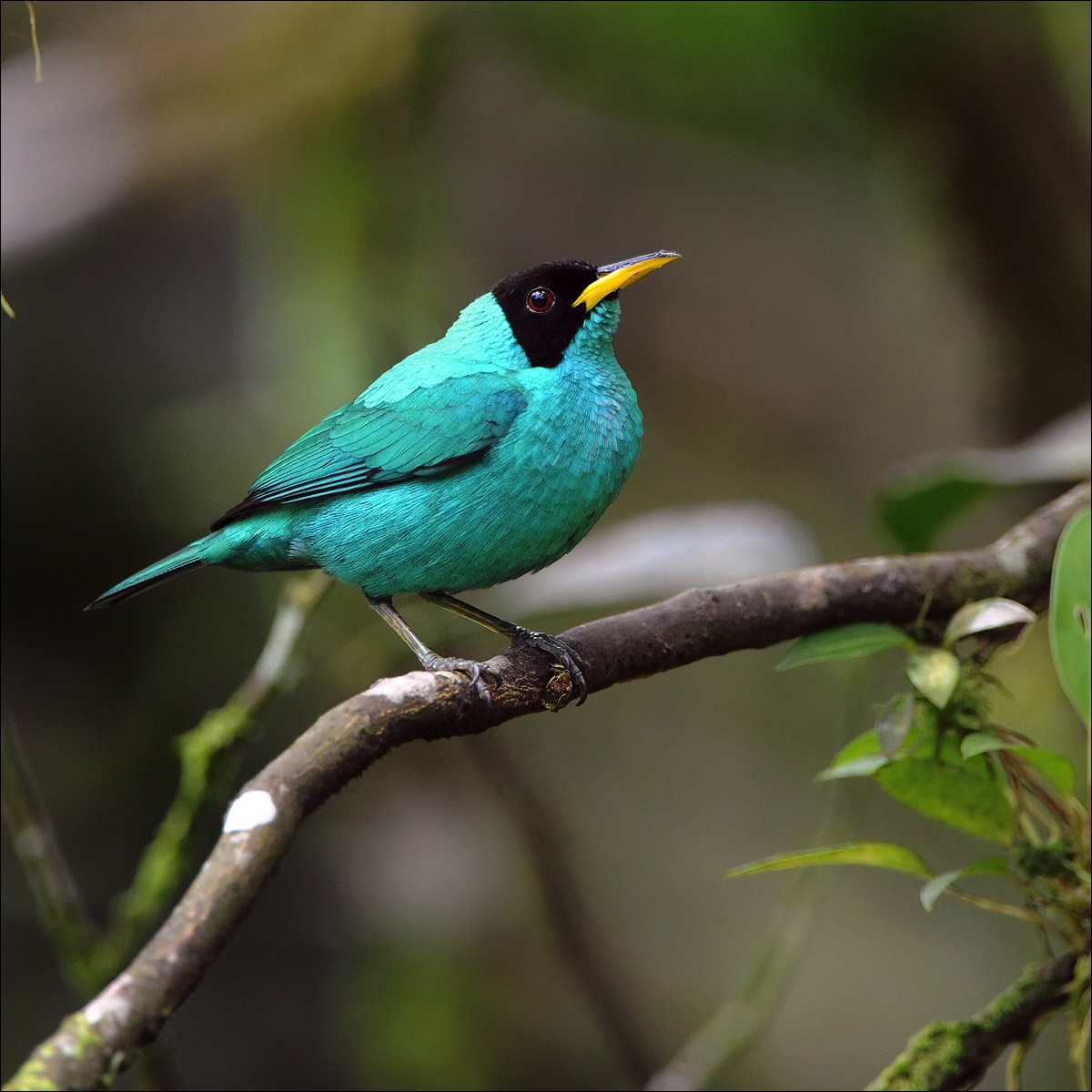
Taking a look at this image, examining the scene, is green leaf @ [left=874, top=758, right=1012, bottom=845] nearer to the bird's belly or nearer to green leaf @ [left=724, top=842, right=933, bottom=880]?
green leaf @ [left=724, top=842, right=933, bottom=880]

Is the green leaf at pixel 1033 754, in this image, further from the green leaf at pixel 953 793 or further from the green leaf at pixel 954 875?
the green leaf at pixel 954 875

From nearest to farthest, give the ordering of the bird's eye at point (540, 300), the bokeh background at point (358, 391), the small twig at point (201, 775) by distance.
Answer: the bird's eye at point (540, 300)
the small twig at point (201, 775)
the bokeh background at point (358, 391)

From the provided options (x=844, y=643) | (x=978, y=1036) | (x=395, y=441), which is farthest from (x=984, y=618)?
(x=395, y=441)

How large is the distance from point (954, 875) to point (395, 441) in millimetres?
1481

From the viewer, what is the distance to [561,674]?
2.53 m

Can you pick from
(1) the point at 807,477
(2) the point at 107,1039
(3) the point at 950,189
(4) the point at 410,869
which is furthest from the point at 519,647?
(1) the point at 807,477

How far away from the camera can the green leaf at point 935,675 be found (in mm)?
2546

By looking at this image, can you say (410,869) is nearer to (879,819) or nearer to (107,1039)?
(879,819)

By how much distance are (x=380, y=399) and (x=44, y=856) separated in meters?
1.43

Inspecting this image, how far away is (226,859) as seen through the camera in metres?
1.83

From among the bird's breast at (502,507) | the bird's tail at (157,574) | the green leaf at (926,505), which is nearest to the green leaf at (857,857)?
the bird's breast at (502,507)

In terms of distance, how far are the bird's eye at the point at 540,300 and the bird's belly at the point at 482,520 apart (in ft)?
1.21

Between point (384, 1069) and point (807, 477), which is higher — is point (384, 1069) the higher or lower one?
the lower one

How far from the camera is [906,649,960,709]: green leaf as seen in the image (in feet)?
8.35
